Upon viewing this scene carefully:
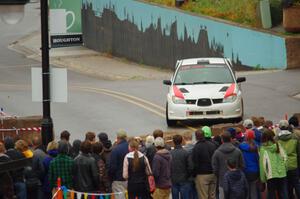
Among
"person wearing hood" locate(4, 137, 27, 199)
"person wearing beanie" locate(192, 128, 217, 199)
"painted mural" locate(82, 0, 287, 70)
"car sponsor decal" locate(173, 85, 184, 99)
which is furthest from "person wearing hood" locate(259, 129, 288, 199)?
"painted mural" locate(82, 0, 287, 70)

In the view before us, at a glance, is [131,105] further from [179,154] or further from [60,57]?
[60,57]

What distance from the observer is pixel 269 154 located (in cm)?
1611

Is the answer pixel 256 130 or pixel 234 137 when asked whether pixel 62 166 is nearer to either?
pixel 234 137

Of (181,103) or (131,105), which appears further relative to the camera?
(131,105)

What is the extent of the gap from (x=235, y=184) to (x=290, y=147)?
5.53 ft

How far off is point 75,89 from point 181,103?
11082mm

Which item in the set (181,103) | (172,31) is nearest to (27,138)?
(181,103)

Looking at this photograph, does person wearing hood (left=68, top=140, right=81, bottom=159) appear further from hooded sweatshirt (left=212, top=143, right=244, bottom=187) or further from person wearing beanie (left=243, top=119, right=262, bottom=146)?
person wearing beanie (left=243, top=119, right=262, bottom=146)

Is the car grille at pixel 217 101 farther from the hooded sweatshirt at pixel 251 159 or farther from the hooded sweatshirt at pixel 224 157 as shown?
the hooded sweatshirt at pixel 224 157

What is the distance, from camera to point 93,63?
4759 cm

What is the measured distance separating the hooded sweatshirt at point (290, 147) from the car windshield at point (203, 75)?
915cm

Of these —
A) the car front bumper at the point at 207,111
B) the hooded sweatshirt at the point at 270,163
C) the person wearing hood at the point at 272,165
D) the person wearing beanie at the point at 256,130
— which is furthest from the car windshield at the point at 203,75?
the hooded sweatshirt at the point at 270,163

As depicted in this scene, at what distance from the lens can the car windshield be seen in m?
25.8

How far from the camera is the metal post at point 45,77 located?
54.3 ft
